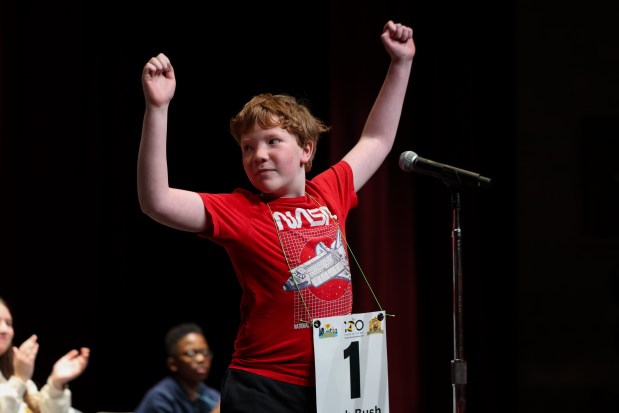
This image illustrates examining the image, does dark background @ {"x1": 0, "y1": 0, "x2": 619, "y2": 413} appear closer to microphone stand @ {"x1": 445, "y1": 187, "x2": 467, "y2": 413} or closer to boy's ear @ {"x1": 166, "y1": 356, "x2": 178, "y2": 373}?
boy's ear @ {"x1": 166, "y1": 356, "x2": 178, "y2": 373}

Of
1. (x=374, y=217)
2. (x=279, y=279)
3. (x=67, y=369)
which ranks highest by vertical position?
(x=374, y=217)

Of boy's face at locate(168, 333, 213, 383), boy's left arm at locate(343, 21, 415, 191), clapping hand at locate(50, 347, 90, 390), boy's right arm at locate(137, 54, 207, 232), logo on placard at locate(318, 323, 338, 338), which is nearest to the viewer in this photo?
boy's right arm at locate(137, 54, 207, 232)

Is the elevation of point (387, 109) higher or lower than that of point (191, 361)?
higher

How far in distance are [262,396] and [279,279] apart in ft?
0.84

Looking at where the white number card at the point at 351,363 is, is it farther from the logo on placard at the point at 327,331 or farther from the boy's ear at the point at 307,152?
the boy's ear at the point at 307,152

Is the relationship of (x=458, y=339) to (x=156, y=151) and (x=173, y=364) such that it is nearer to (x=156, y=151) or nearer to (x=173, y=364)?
(x=156, y=151)

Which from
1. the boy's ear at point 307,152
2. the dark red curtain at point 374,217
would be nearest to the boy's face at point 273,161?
the boy's ear at point 307,152

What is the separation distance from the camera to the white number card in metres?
1.90

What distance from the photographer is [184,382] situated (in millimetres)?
3709

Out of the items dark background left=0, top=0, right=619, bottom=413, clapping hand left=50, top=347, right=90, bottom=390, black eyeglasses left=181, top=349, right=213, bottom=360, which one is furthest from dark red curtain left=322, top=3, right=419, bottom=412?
clapping hand left=50, top=347, right=90, bottom=390

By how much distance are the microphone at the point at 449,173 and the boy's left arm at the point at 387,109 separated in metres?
0.17

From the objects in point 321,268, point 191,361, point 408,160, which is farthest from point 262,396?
point 191,361

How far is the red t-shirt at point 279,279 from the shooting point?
1.92m

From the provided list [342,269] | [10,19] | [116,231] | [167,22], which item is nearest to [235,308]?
[116,231]
